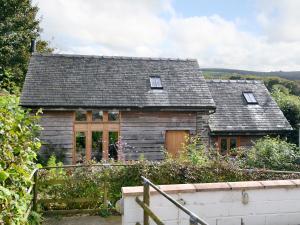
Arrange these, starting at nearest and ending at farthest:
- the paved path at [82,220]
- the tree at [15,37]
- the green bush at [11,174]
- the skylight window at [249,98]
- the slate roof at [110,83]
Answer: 1. the green bush at [11,174]
2. the paved path at [82,220]
3. the slate roof at [110,83]
4. the skylight window at [249,98]
5. the tree at [15,37]

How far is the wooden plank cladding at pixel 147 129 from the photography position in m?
15.7

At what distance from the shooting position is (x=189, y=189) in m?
4.93

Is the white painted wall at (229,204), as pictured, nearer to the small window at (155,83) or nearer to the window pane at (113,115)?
the window pane at (113,115)

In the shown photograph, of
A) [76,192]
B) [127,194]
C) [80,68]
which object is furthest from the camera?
[80,68]

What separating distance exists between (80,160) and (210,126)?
6345mm

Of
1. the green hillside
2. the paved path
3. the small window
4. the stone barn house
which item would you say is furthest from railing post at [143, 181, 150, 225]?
the green hillside

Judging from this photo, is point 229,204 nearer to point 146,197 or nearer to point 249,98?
point 146,197

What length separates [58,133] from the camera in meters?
15.1

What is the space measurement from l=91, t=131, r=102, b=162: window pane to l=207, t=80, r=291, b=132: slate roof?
535 centimetres

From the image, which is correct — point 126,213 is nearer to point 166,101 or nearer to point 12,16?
point 166,101

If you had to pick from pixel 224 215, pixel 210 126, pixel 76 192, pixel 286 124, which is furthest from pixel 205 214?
pixel 286 124

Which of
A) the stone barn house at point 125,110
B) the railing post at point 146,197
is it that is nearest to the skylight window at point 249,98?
the stone barn house at point 125,110

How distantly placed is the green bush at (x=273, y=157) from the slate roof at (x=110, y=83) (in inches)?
126

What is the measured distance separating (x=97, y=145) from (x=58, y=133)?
1754 mm
